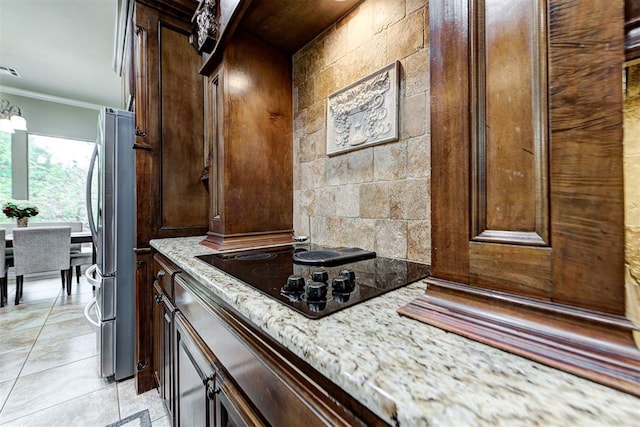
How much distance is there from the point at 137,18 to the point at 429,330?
2.24 meters

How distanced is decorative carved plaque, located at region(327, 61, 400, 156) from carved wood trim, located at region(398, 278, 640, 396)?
76 centimetres

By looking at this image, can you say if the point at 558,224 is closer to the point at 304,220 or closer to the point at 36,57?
the point at 304,220

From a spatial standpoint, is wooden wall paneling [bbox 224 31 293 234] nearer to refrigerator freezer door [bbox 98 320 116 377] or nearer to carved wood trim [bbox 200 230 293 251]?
carved wood trim [bbox 200 230 293 251]

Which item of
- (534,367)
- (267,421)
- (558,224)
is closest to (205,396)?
(267,421)

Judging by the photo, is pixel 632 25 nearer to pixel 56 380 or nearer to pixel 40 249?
pixel 56 380

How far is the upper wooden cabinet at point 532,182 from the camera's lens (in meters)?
0.33

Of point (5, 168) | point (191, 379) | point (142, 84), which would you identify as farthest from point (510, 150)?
point (5, 168)

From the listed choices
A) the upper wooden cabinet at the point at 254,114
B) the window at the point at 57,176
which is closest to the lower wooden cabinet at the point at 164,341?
the upper wooden cabinet at the point at 254,114

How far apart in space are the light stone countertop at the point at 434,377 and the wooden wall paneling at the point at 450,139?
13 cm

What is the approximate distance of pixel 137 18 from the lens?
1.62m

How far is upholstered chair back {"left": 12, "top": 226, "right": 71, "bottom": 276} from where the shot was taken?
3.00m

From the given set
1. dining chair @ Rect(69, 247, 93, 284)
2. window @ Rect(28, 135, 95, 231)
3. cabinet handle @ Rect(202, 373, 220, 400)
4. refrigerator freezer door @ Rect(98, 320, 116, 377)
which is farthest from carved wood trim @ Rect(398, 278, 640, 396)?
window @ Rect(28, 135, 95, 231)

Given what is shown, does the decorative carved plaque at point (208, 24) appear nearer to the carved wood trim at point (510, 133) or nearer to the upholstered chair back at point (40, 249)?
the carved wood trim at point (510, 133)

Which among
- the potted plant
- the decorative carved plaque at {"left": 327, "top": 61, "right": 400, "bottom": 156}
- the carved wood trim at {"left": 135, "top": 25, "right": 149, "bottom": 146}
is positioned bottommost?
the potted plant
